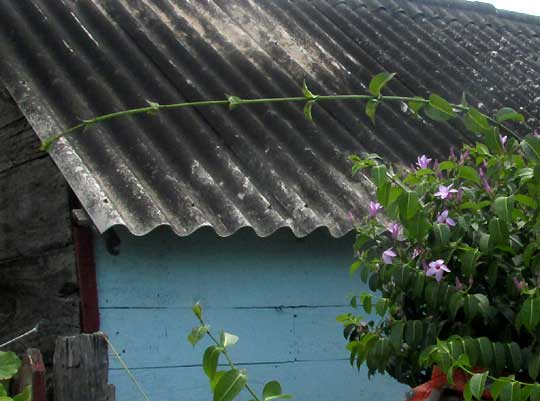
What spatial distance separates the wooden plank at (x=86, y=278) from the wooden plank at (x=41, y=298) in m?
0.07

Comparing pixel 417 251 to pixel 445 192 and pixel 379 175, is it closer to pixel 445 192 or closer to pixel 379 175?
pixel 445 192

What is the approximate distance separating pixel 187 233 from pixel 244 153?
37.0 inches

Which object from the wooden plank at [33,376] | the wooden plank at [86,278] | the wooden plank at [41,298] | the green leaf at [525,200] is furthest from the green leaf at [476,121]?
the wooden plank at [41,298]

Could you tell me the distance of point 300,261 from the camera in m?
5.17

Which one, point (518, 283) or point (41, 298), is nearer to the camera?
point (518, 283)

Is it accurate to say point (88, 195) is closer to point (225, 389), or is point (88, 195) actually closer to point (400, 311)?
point (400, 311)

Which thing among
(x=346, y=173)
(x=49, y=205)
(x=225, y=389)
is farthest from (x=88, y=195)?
(x=225, y=389)

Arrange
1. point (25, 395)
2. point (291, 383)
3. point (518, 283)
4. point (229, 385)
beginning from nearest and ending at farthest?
point (229, 385) → point (25, 395) → point (518, 283) → point (291, 383)

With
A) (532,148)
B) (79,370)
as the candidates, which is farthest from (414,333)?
(79,370)

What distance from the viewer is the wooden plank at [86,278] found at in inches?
179

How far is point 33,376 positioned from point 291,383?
248cm

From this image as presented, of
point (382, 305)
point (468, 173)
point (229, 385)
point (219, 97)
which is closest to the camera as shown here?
point (229, 385)

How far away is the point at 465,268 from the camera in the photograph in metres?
3.03

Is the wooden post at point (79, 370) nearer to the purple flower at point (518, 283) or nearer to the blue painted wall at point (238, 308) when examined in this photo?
the purple flower at point (518, 283)
